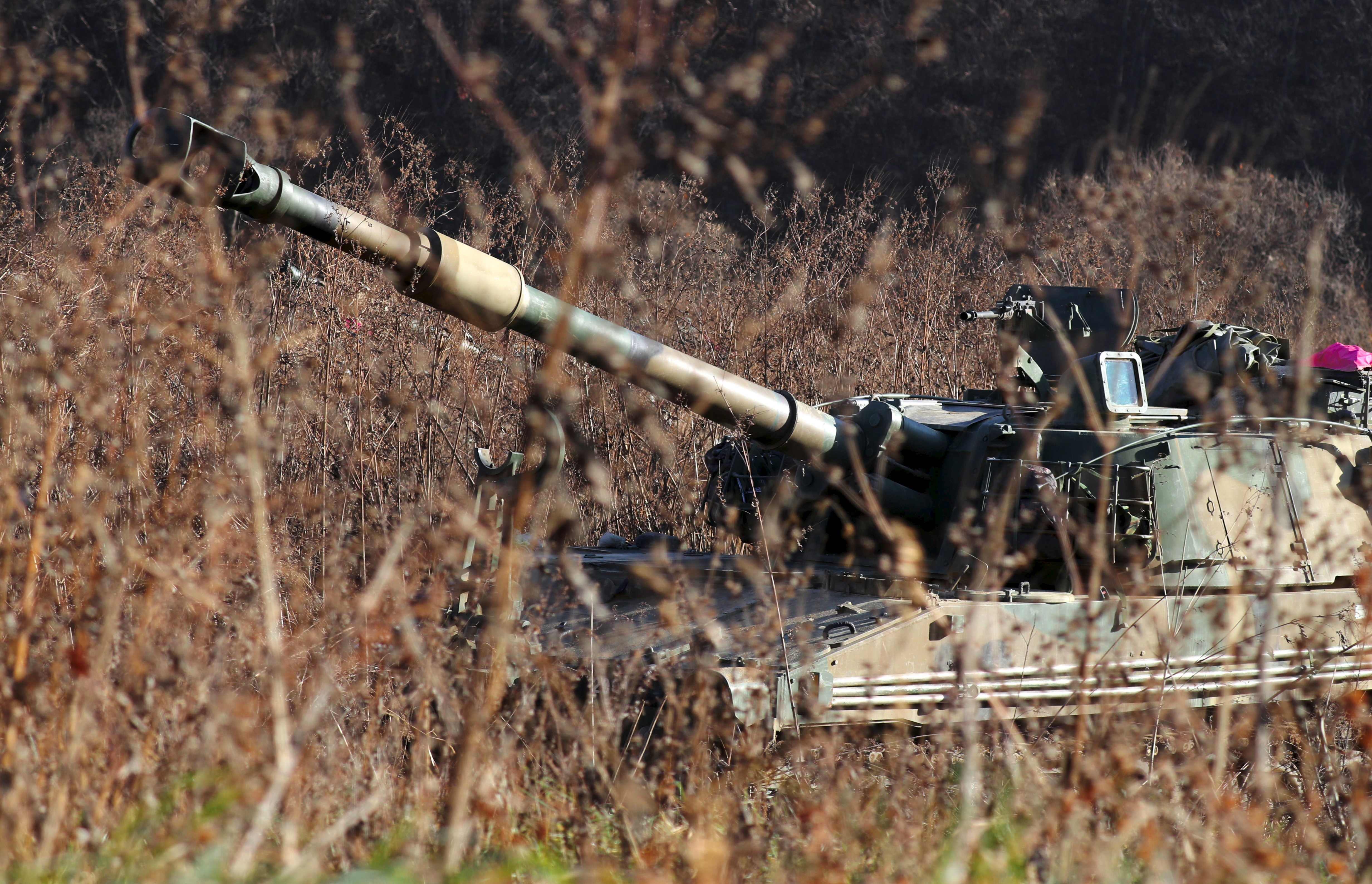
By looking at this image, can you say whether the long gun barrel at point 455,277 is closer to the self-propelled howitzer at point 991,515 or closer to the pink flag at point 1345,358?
the self-propelled howitzer at point 991,515

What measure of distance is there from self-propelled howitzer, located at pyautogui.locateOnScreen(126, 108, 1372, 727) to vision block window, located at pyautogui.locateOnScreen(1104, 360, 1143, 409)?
0.01 m

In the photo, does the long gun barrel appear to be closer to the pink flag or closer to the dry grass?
the dry grass

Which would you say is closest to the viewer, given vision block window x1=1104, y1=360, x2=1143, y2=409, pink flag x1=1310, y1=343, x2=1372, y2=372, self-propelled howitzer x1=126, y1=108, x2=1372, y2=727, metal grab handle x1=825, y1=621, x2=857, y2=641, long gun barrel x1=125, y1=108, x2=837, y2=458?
long gun barrel x1=125, y1=108, x2=837, y2=458

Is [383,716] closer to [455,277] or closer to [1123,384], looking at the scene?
[455,277]

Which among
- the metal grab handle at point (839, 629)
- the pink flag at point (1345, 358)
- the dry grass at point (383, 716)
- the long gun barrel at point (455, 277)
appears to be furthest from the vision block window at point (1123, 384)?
the pink flag at point (1345, 358)

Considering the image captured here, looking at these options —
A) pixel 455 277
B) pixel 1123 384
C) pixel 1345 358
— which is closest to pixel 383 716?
pixel 455 277

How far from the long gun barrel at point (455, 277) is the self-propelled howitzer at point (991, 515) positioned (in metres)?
0.01

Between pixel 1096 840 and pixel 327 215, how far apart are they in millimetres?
2920

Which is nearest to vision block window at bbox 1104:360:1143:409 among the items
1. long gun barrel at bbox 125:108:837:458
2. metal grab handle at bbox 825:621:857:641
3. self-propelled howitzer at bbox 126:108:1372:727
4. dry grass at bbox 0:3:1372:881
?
self-propelled howitzer at bbox 126:108:1372:727

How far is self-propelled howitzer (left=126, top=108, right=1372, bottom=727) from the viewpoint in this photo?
15.9 ft

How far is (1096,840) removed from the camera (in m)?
3.21

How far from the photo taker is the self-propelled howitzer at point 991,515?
486 centimetres

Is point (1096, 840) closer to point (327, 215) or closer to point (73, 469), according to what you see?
point (327, 215)

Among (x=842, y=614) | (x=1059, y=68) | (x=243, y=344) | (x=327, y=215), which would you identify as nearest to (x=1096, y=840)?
(x=243, y=344)
